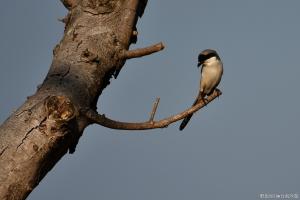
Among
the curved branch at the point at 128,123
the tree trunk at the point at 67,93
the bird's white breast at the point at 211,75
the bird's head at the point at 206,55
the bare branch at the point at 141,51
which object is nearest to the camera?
the tree trunk at the point at 67,93

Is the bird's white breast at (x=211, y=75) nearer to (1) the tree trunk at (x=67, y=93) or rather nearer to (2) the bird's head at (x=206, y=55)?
(2) the bird's head at (x=206, y=55)

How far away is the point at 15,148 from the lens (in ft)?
7.32

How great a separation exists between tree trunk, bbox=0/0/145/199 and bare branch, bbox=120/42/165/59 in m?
0.03

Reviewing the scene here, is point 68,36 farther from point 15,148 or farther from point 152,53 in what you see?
point 15,148

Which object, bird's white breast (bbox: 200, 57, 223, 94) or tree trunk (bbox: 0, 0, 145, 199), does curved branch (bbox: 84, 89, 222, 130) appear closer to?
tree trunk (bbox: 0, 0, 145, 199)

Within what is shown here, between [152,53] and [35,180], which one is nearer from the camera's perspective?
[35,180]

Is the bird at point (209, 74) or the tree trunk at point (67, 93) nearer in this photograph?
the tree trunk at point (67, 93)

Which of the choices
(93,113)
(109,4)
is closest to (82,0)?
(109,4)

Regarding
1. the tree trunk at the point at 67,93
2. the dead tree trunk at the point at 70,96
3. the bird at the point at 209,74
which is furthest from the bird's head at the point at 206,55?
the tree trunk at the point at 67,93

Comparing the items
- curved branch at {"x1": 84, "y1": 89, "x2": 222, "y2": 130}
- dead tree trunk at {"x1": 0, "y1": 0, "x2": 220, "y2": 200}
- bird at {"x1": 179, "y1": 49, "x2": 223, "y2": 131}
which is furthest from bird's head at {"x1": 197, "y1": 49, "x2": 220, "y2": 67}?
curved branch at {"x1": 84, "y1": 89, "x2": 222, "y2": 130}

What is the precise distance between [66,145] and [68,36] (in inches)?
33.3

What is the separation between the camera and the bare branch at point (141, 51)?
3.19 meters

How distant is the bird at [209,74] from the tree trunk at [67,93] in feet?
13.5

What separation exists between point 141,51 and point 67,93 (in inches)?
32.9
